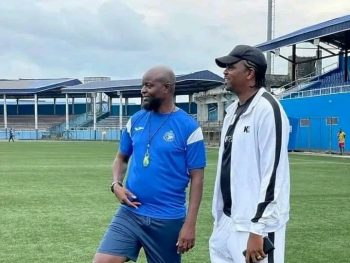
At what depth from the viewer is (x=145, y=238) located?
15.2 ft

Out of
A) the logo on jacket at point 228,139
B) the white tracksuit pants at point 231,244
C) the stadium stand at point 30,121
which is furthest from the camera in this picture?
the stadium stand at point 30,121

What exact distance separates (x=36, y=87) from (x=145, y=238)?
72.5 meters

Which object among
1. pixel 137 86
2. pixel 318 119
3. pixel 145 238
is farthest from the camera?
pixel 137 86

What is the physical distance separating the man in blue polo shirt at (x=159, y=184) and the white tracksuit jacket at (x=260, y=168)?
72cm

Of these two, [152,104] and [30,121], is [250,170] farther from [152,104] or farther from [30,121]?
[30,121]

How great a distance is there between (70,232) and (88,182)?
7712mm

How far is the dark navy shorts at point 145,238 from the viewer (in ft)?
15.1

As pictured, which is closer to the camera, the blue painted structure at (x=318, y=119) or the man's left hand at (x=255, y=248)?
the man's left hand at (x=255, y=248)

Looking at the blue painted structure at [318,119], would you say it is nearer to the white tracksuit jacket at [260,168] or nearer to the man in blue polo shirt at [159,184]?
the man in blue polo shirt at [159,184]

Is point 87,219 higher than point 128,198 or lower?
lower

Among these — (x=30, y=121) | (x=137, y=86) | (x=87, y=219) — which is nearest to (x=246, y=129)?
(x=87, y=219)

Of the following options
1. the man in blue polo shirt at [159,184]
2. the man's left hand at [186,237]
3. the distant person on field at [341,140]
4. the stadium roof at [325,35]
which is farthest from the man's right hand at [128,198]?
the stadium roof at [325,35]

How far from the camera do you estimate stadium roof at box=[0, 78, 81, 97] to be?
7531 centimetres

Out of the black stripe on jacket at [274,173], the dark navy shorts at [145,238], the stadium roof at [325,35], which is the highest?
the stadium roof at [325,35]
